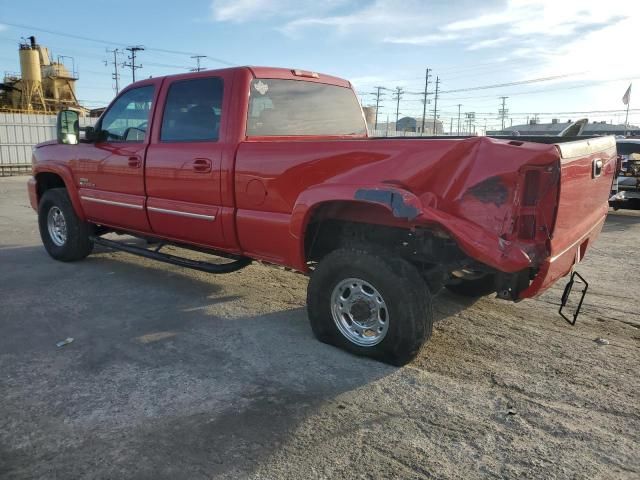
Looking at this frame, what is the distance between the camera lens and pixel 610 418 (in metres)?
3.04

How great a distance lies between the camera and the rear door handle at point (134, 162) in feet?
17.1

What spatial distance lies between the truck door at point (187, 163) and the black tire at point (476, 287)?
232cm

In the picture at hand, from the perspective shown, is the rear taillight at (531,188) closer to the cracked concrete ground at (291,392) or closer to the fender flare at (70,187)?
the cracked concrete ground at (291,392)

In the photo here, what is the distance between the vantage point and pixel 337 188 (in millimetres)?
3580

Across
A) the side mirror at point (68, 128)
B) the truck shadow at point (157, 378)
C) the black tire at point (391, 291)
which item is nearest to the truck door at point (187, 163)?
the truck shadow at point (157, 378)

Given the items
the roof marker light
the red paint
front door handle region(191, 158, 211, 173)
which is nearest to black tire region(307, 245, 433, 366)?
the red paint

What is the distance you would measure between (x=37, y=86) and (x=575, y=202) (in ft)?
112

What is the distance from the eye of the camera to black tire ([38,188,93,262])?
21.1ft

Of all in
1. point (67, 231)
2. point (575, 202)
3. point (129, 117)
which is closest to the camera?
point (575, 202)

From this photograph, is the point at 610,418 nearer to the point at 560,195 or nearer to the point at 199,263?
the point at 560,195

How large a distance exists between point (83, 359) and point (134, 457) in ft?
4.60

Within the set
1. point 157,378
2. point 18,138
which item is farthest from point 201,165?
point 18,138

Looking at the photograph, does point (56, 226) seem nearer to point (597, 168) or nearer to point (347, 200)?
point (347, 200)

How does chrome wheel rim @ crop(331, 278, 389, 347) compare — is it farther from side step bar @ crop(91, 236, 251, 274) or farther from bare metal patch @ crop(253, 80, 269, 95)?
bare metal patch @ crop(253, 80, 269, 95)
